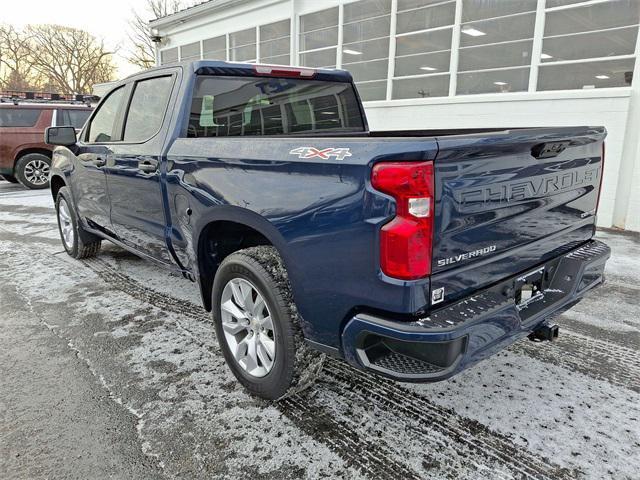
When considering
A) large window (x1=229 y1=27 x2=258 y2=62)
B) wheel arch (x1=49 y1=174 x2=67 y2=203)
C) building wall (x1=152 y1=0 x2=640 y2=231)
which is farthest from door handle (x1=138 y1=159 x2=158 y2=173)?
large window (x1=229 y1=27 x2=258 y2=62)

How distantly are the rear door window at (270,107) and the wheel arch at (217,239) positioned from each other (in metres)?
0.72

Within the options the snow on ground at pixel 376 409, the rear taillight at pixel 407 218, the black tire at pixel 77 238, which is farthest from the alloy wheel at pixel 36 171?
the rear taillight at pixel 407 218

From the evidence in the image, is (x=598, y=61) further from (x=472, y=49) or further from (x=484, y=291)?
(x=484, y=291)

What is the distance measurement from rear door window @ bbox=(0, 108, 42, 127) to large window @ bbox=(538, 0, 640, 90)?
11.1m

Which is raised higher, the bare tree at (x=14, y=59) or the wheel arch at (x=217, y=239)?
the bare tree at (x=14, y=59)

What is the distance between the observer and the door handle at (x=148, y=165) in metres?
3.19

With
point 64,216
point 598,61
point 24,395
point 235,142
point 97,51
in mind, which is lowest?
point 24,395

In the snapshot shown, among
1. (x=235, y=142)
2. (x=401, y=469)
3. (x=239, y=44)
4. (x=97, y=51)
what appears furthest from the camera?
(x=97, y=51)

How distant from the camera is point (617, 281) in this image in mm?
4625

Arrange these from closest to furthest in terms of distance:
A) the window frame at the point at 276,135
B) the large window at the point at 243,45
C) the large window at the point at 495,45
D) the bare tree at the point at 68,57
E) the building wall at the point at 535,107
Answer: the window frame at the point at 276,135 < the building wall at the point at 535,107 < the large window at the point at 495,45 < the large window at the point at 243,45 < the bare tree at the point at 68,57

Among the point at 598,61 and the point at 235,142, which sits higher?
the point at 598,61

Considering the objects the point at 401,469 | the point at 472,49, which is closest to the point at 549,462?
the point at 401,469

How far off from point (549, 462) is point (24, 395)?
2.83 m

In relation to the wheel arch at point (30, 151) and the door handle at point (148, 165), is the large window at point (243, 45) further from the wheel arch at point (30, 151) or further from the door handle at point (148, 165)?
the door handle at point (148, 165)
